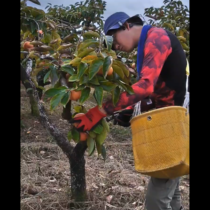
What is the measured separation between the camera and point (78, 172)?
1893 millimetres

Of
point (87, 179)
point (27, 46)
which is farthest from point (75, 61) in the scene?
point (87, 179)

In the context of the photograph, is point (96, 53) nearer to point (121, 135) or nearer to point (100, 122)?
point (100, 122)

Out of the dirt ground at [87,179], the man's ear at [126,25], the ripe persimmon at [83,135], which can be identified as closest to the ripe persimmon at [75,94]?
the ripe persimmon at [83,135]

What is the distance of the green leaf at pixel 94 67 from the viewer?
49.4 inches

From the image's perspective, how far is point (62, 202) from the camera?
6.57 feet

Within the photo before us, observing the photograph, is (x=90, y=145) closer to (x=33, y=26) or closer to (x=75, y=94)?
(x=75, y=94)

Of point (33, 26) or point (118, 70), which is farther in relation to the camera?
point (33, 26)

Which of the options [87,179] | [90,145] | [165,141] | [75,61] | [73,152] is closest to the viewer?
[165,141]

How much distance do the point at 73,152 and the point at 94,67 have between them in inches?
28.5

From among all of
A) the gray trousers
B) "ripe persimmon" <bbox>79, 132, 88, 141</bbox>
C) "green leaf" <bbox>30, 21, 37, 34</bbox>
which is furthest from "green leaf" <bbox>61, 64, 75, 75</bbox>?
the gray trousers
